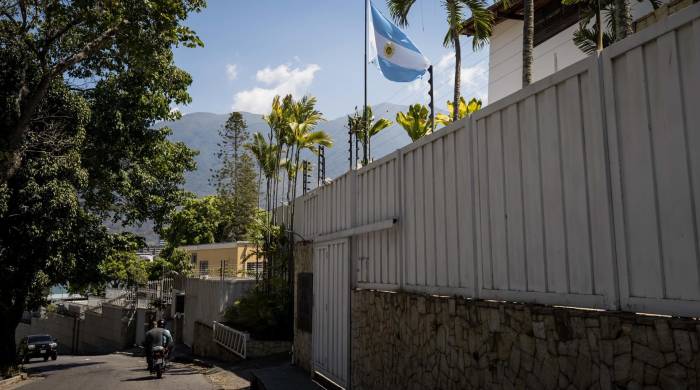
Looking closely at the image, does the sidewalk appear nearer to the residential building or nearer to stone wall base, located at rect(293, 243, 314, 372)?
stone wall base, located at rect(293, 243, 314, 372)

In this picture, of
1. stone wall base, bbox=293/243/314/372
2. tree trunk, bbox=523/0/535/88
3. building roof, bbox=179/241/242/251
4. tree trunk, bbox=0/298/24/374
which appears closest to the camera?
tree trunk, bbox=523/0/535/88

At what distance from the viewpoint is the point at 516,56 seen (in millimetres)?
22297

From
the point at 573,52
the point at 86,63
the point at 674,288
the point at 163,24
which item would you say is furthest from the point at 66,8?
the point at 573,52

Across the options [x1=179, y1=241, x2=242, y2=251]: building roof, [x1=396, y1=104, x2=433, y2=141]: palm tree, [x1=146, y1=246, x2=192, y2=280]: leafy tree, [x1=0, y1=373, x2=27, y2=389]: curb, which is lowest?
[x1=0, y1=373, x2=27, y2=389]: curb

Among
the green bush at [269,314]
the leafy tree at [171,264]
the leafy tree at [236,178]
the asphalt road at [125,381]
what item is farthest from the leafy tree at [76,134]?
the leafy tree at [236,178]

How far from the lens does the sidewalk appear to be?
1128 cm

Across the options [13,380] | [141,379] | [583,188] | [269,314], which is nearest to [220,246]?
[13,380]

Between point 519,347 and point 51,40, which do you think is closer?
point 519,347

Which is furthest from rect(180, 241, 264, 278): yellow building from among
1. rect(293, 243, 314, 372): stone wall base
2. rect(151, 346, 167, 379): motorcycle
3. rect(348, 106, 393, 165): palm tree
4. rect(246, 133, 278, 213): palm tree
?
rect(293, 243, 314, 372): stone wall base

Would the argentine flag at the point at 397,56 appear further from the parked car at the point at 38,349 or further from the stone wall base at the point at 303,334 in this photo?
the parked car at the point at 38,349

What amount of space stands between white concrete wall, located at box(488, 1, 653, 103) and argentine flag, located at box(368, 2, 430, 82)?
308 inches

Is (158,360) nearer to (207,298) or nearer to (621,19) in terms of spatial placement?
(207,298)

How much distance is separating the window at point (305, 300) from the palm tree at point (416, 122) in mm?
11099

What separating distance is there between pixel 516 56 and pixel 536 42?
111 cm
